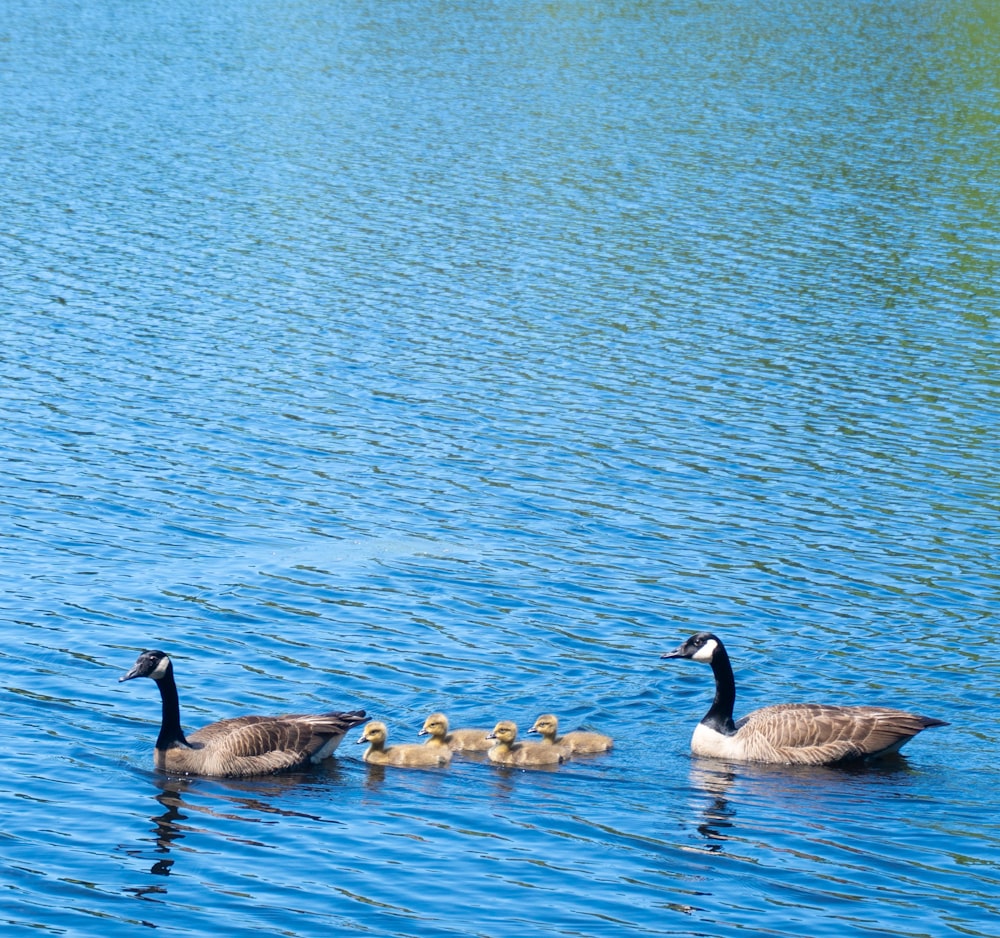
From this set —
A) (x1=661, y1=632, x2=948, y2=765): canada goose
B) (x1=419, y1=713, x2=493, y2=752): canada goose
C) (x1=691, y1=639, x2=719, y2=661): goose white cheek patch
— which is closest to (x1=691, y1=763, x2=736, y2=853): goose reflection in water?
(x1=661, y1=632, x2=948, y2=765): canada goose

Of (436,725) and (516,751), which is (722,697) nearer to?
(516,751)

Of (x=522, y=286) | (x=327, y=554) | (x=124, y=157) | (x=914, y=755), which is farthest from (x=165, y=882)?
(x=124, y=157)

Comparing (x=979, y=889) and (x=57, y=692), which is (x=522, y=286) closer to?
(x=57, y=692)

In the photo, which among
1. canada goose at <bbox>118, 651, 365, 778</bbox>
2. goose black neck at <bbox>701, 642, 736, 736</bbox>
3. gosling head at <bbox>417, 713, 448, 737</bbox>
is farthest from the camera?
goose black neck at <bbox>701, 642, 736, 736</bbox>

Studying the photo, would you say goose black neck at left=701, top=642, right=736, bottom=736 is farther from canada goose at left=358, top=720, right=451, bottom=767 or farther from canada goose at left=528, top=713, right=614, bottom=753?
canada goose at left=358, top=720, right=451, bottom=767

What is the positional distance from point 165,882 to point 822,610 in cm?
1222

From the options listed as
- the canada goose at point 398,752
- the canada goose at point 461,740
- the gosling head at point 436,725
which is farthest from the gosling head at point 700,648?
the canada goose at point 398,752

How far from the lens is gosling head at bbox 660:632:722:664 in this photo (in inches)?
813

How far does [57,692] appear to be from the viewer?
71.7 ft

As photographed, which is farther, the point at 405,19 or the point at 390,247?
the point at 405,19

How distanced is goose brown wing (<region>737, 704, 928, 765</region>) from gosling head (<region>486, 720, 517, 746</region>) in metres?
2.87

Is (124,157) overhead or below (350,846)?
overhead

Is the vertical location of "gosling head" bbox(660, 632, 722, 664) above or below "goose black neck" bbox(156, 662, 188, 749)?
above

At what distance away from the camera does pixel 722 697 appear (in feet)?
67.7
